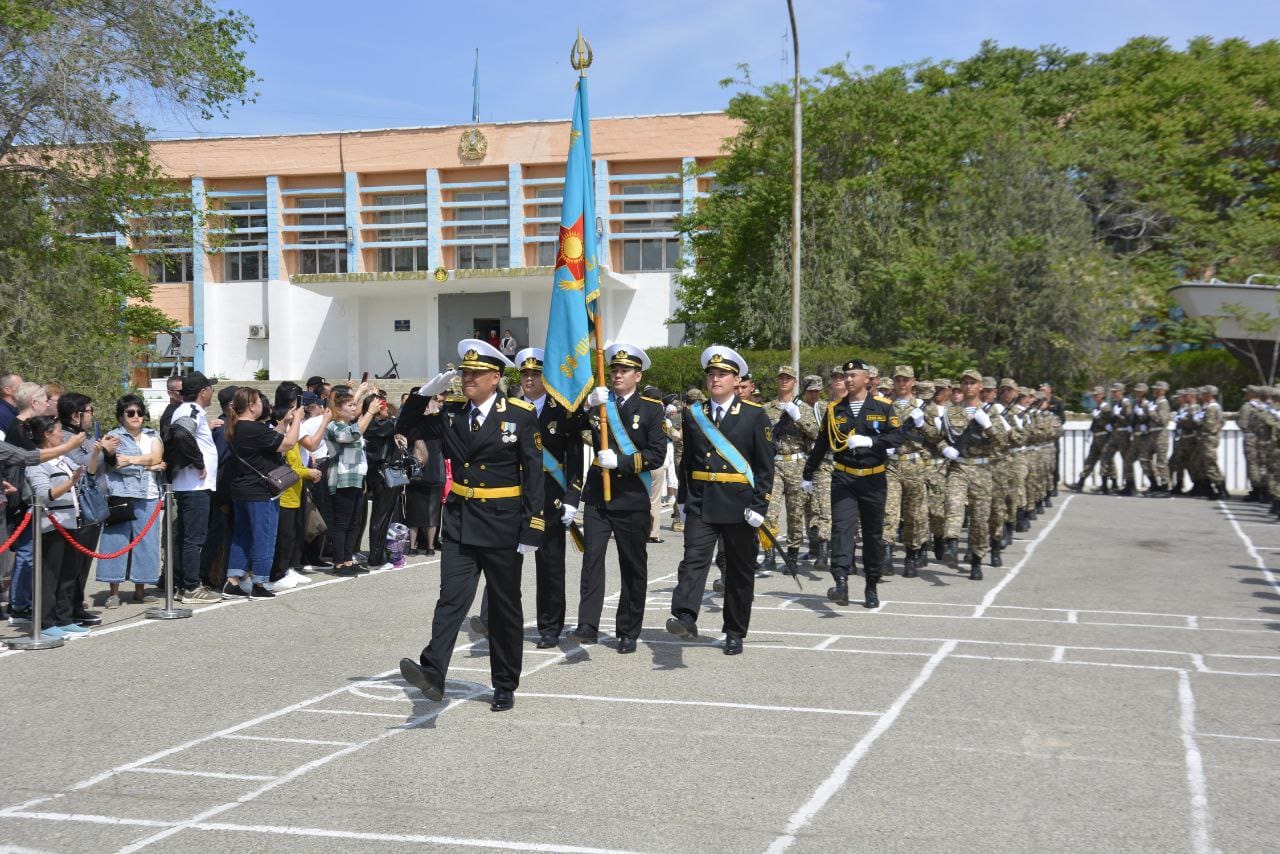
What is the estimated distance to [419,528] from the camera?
14727mm

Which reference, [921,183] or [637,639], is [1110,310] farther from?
[637,639]

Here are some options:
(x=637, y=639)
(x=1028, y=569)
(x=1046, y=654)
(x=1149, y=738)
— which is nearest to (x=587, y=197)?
(x=637, y=639)

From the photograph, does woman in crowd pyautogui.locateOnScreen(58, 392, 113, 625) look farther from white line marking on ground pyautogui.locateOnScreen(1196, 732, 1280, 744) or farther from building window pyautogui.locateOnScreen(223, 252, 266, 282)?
building window pyautogui.locateOnScreen(223, 252, 266, 282)

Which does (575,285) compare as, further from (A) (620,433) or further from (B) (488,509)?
(B) (488,509)

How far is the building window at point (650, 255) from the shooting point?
161 feet

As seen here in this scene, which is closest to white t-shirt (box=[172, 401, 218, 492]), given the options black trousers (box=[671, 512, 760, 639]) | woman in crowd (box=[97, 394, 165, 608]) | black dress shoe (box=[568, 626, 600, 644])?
woman in crowd (box=[97, 394, 165, 608])

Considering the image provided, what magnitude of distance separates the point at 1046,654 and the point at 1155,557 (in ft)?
23.1

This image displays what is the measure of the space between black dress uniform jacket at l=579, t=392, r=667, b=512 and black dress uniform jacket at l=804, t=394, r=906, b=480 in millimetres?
2457

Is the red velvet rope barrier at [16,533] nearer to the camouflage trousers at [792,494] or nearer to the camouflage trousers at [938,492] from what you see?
the camouflage trousers at [792,494]

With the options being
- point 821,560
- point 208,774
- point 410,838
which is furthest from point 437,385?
point 821,560

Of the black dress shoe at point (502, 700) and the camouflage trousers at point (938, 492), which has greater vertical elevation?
the camouflage trousers at point (938, 492)

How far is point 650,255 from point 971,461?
121 ft

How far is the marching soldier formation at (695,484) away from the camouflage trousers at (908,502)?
17mm

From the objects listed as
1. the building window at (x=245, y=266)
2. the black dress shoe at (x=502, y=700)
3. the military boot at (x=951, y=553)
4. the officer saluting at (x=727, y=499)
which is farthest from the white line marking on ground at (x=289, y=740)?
the building window at (x=245, y=266)
